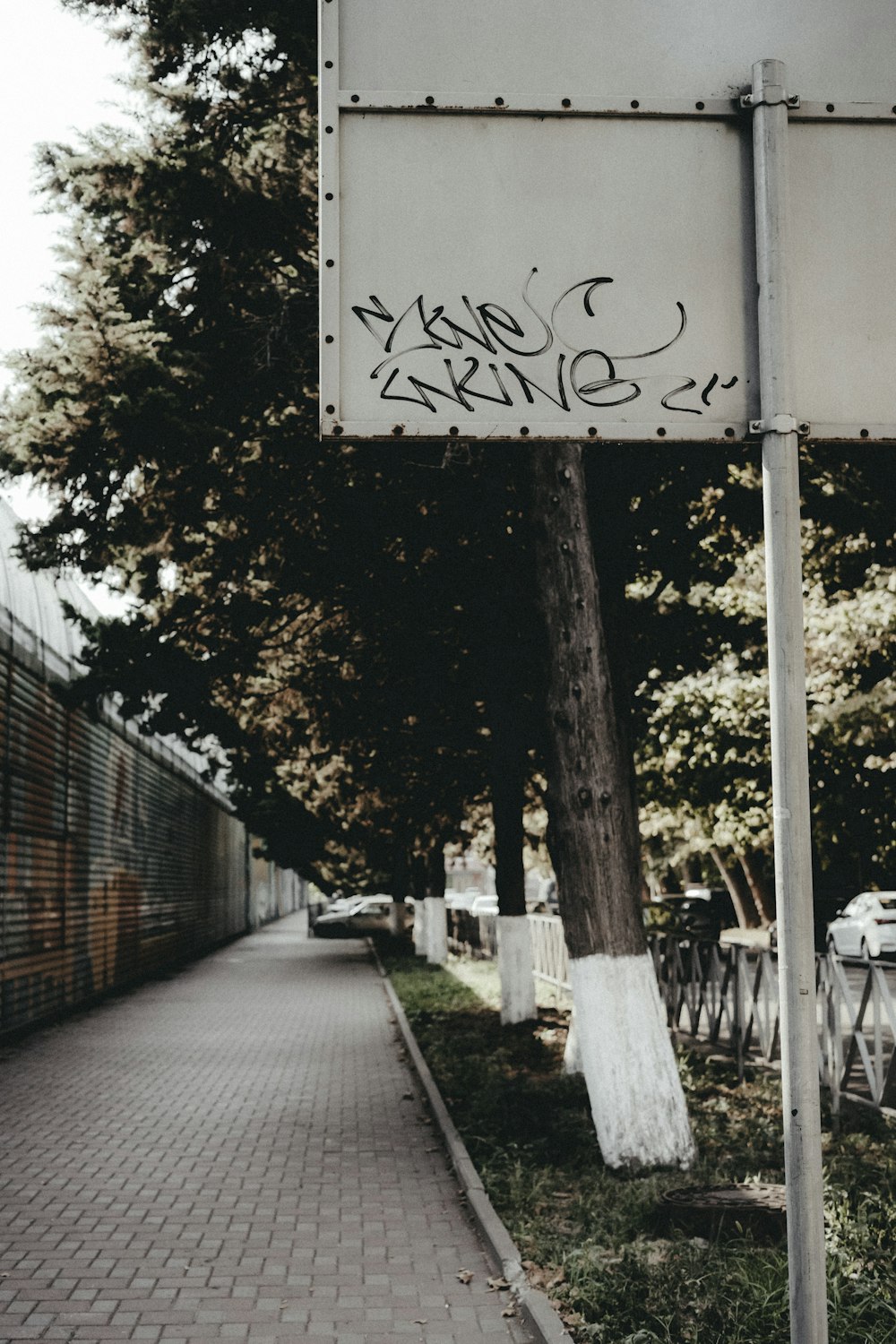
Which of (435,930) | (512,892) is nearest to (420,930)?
(435,930)

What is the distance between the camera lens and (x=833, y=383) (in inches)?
98.3

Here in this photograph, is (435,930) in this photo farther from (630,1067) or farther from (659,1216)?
(659,1216)

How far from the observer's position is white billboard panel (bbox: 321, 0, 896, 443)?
251cm

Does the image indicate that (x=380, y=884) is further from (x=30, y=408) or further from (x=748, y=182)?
(x=748, y=182)

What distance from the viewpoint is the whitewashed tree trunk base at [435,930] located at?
26.2 meters

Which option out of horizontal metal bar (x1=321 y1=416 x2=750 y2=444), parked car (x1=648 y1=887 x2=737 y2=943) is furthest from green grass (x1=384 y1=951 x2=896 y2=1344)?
parked car (x1=648 y1=887 x2=737 y2=943)

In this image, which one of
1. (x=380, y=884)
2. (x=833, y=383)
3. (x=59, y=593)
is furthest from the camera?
(x=380, y=884)

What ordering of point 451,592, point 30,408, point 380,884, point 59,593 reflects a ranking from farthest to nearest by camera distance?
point 380,884
point 59,593
point 451,592
point 30,408

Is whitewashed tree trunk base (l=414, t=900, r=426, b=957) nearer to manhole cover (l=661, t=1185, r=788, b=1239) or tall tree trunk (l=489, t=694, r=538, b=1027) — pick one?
tall tree trunk (l=489, t=694, r=538, b=1027)

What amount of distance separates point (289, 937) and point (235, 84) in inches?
1488

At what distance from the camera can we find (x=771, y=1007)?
10.8 meters

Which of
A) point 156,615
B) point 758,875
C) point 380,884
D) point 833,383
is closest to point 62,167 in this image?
point 156,615

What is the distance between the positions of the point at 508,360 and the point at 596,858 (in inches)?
223

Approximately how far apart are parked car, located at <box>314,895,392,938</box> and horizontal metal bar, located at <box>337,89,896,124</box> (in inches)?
1310
